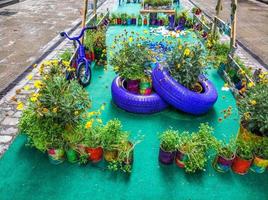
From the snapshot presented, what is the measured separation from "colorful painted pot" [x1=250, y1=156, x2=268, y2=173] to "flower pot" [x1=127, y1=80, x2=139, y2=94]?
9.96ft

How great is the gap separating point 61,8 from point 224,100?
14.9 metres

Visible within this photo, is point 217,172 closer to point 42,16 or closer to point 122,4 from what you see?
point 42,16

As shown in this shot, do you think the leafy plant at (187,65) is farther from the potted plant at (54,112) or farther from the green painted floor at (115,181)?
the potted plant at (54,112)

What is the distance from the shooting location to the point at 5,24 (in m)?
12.7

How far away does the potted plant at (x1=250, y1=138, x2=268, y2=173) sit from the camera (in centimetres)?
406

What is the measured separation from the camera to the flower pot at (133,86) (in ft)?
19.6

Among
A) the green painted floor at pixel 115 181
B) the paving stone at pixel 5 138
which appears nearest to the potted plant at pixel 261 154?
the green painted floor at pixel 115 181

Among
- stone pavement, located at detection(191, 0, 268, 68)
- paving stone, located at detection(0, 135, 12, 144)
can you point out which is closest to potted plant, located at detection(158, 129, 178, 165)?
paving stone, located at detection(0, 135, 12, 144)

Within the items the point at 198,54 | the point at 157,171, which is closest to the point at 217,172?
the point at 157,171

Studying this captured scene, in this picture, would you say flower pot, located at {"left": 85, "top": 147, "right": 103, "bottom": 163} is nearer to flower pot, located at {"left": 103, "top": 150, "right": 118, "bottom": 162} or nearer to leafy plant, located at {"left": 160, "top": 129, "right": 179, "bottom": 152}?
flower pot, located at {"left": 103, "top": 150, "right": 118, "bottom": 162}

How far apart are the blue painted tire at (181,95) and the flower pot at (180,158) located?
159 cm

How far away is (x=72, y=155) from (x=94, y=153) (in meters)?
A: 0.39

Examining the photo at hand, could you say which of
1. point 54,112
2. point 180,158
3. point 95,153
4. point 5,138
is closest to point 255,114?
point 180,158

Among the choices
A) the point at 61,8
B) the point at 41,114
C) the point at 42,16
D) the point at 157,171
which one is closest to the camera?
the point at 41,114
